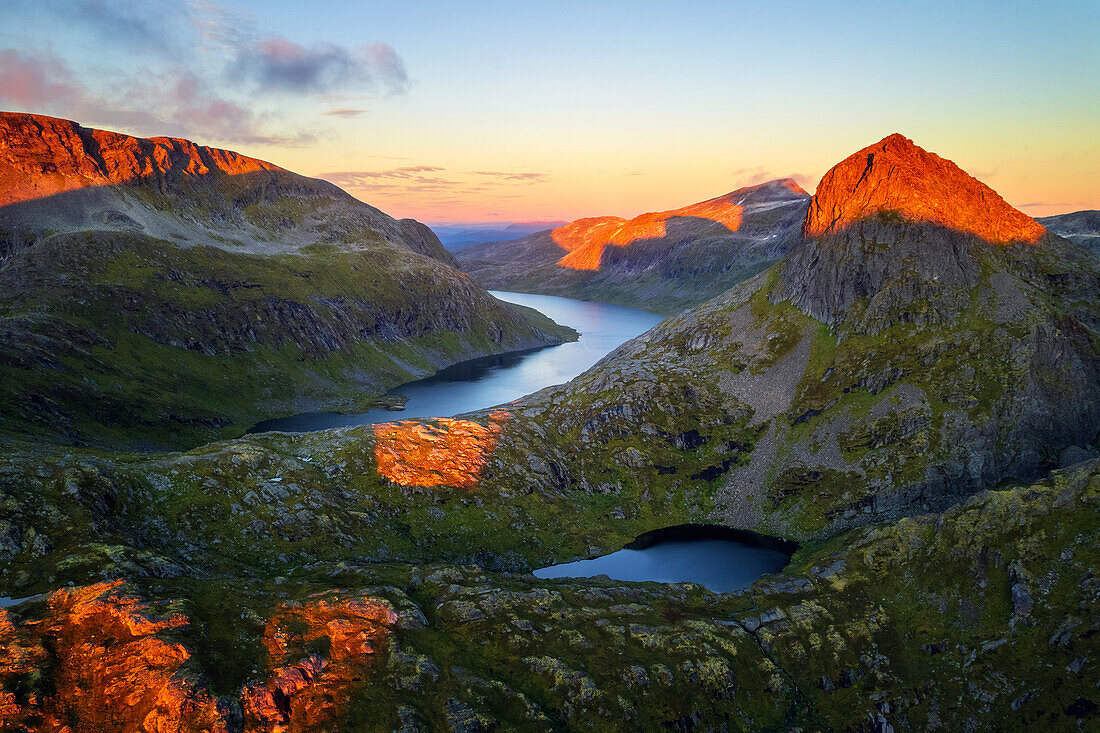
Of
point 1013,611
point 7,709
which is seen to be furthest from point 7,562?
point 1013,611

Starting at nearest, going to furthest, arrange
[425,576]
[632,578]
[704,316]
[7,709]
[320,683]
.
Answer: [7,709]
[320,683]
[425,576]
[632,578]
[704,316]

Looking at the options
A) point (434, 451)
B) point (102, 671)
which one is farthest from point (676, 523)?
point (102, 671)

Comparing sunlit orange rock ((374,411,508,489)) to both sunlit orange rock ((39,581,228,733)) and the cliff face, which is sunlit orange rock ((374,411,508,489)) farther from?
the cliff face

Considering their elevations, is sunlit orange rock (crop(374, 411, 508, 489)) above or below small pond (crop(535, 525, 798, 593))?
above

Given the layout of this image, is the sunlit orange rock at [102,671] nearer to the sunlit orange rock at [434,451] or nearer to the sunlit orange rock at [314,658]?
the sunlit orange rock at [314,658]

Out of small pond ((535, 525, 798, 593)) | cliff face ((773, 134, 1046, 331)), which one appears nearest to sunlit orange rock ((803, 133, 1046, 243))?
cliff face ((773, 134, 1046, 331))

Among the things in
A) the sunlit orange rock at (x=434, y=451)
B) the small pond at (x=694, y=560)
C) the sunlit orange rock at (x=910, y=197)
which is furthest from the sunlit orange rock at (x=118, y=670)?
the sunlit orange rock at (x=910, y=197)

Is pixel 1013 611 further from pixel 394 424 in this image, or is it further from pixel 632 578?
pixel 394 424
